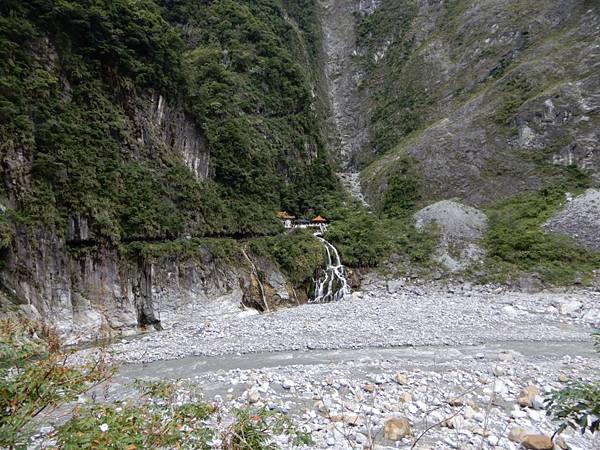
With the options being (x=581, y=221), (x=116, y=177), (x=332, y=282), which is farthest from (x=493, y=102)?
(x=116, y=177)

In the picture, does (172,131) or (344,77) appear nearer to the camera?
(172,131)

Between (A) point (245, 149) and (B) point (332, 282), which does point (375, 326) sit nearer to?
(B) point (332, 282)

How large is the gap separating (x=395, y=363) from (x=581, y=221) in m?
23.6

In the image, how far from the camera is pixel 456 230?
2956 cm

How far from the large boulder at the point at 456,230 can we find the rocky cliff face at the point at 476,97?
17.7 feet

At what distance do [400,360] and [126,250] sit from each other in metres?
14.7

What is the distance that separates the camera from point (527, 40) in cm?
4341

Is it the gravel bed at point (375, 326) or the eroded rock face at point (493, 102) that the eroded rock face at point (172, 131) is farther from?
the eroded rock face at point (493, 102)

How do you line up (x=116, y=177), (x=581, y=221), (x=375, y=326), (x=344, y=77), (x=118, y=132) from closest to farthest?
(x=375, y=326) → (x=116, y=177) → (x=118, y=132) → (x=581, y=221) → (x=344, y=77)

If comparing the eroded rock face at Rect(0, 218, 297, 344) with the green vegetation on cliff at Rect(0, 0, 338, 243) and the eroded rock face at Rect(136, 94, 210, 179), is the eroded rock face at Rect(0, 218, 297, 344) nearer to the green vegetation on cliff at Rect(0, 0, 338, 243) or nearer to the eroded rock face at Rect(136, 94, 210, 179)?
the green vegetation on cliff at Rect(0, 0, 338, 243)

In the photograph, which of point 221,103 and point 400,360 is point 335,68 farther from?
point 400,360

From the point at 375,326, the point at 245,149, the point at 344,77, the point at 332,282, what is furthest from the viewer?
the point at 344,77

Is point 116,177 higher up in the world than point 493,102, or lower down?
lower down

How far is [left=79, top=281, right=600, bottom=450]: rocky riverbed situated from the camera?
22.6ft
